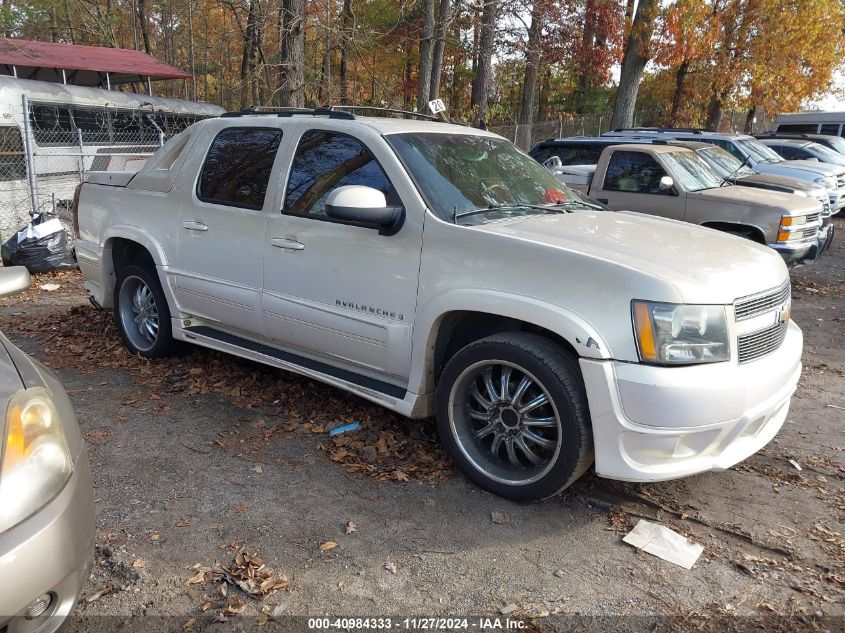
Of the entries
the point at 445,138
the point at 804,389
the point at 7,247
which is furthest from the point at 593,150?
the point at 7,247

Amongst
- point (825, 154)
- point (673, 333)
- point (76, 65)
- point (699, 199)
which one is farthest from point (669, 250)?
point (76, 65)

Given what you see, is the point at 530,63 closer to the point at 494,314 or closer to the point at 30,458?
the point at 494,314

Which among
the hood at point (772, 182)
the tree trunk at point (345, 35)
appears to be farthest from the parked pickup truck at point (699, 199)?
the tree trunk at point (345, 35)

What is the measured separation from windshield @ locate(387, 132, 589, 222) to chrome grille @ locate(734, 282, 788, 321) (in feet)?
4.23

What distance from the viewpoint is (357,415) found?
445 cm

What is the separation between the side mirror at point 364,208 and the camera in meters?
3.52

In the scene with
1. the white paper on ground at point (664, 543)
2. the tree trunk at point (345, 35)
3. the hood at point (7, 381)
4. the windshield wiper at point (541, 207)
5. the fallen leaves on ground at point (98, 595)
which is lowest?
the fallen leaves on ground at point (98, 595)

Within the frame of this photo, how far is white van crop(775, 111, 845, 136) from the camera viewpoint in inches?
830

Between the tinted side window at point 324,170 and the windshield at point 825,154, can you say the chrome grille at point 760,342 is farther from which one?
the windshield at point 825,154

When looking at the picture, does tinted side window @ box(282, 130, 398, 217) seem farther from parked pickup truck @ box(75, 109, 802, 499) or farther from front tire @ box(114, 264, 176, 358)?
front tire @ box(114, 264, 176, 358)

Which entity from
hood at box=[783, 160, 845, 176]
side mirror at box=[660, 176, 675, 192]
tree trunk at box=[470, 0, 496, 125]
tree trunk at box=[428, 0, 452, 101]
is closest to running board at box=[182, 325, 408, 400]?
side mirror at box=[660, 176, 675, 192]

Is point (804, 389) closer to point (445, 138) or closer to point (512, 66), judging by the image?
point (445, 138)

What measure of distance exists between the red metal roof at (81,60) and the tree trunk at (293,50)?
8.70 m

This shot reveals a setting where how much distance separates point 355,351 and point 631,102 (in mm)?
18499
